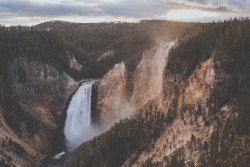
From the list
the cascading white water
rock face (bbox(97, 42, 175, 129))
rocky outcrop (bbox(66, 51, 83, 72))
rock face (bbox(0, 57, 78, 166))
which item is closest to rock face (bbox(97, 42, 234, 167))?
rock face (bbox(97, 42, 175, 129))

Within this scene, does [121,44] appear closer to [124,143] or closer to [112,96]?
[112,96]

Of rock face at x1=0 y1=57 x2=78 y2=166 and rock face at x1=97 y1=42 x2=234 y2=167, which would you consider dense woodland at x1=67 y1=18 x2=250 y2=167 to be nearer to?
rock face at x1=97 y1=42 x2=234 y2=167

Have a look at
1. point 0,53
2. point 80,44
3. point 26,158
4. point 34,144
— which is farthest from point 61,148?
point 80,44

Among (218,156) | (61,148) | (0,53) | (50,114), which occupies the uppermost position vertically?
(0,53)

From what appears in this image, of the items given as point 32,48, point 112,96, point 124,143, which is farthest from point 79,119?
point 124,143

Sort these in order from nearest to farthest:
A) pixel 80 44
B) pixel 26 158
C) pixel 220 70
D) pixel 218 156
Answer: pixel 218 156 → pixel 220 70 → pixel 26 158 → pixel 80 44

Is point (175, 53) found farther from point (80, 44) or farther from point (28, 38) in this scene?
point (80, 44)
